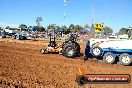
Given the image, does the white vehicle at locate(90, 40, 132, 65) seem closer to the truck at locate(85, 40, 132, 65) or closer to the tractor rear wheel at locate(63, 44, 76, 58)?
the truck at locate(85, 40, 132, 65)

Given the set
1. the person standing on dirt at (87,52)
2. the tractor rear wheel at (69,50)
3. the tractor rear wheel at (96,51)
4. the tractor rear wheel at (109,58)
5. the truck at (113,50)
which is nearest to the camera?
the truck at (113,50)

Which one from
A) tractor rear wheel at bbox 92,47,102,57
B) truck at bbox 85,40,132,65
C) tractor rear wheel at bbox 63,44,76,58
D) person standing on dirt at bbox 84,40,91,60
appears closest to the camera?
truck at bbox 85,40,132,65

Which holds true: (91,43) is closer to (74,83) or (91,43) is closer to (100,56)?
(100,56)

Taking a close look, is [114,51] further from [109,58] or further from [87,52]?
[87,52]

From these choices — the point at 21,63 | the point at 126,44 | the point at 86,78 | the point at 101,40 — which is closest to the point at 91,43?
the point at 101,40

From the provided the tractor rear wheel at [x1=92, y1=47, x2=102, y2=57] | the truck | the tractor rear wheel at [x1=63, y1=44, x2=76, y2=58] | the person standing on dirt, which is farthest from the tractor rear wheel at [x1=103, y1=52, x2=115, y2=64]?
the tractor rear wheel at [x1=63, y1=44, x2=76, y2=58]

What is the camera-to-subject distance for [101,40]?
1645 cm

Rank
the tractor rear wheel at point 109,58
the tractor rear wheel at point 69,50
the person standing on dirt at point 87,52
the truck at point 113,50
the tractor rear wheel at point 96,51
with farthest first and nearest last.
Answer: the tractor rear wheel at point 69,50 → the person standing on dirt at point 87,52 → the tractor rear wheel at point 96,51 → the tractor rear wheel at point 109,58 → the truck at point 113,50

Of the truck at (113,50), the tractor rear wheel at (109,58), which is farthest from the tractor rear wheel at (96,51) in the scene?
the tractor rear wheel at (109,58)

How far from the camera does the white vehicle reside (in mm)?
15727

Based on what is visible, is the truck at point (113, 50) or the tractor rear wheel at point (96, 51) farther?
the tractor rear wheel at point (96, 51)

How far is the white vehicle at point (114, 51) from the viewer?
15.7 metres

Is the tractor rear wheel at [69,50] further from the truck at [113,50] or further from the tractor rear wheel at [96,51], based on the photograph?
the tractor rear wheel at [96,51]

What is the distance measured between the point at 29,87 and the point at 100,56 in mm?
8189
